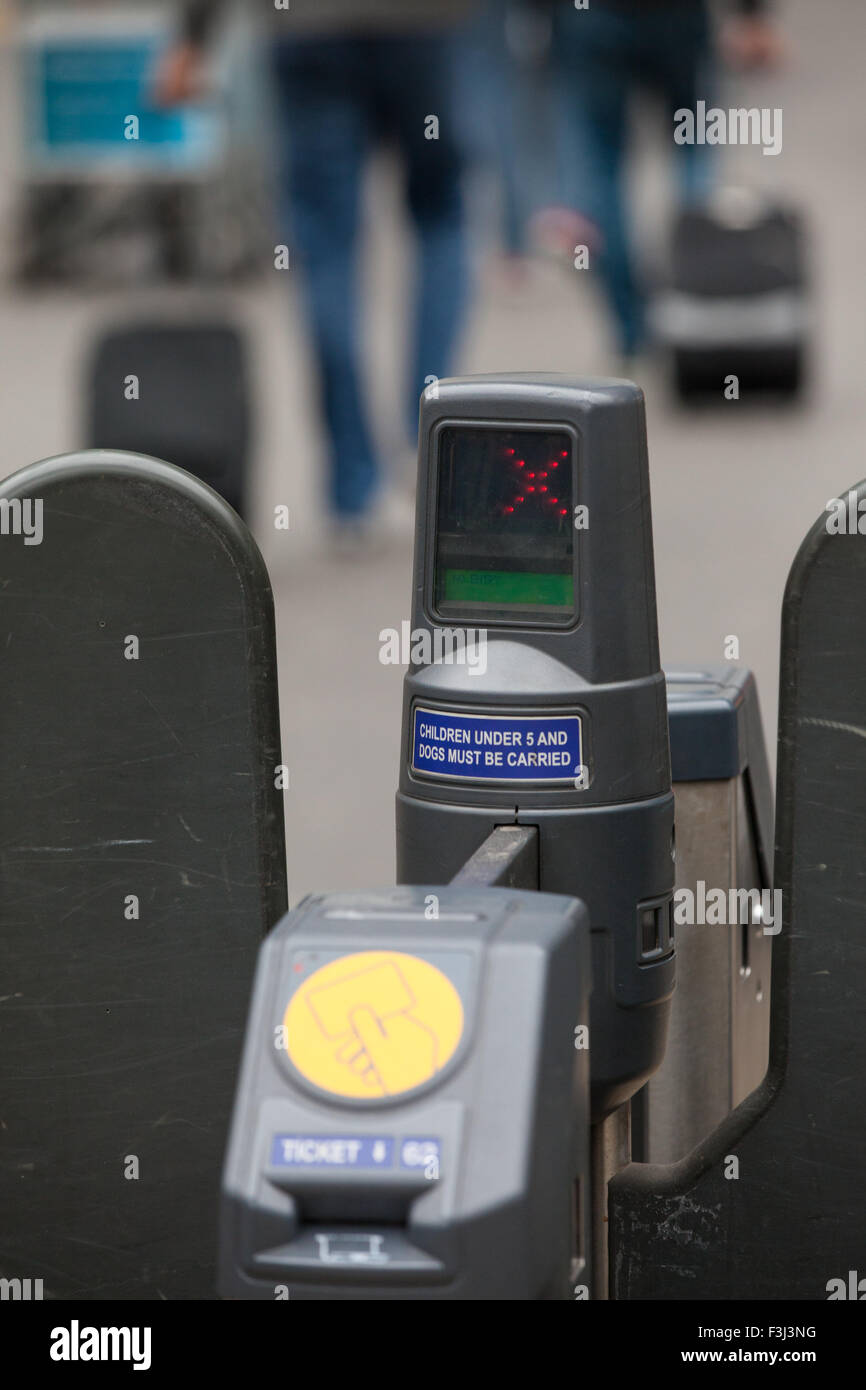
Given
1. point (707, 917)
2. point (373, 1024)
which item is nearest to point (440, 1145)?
point (373, 1024)

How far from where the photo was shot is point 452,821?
236 cm

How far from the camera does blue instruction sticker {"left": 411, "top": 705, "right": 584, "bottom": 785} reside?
2.31 meters

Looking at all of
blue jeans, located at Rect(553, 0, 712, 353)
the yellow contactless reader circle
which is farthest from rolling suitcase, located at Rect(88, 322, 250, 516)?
the yellow contactless reader circle

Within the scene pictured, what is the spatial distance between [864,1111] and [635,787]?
41cm

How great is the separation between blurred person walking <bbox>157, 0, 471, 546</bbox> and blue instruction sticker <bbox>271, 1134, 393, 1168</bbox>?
4.85 m

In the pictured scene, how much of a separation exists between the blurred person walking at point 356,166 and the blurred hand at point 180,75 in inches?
19.7

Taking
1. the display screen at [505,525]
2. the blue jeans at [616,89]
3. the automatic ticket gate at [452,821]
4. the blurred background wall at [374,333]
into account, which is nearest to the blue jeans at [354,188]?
the blurred background wall at [374,333]

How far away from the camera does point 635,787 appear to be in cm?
236

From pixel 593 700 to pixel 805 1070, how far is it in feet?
1.50

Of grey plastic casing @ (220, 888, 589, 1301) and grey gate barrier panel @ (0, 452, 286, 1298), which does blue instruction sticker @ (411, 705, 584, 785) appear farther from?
grey plastic casing @ (220, 888, 589, 1301)

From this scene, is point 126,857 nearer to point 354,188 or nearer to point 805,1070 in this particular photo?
point 805,1070

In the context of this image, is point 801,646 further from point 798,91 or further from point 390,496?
point 798,91
